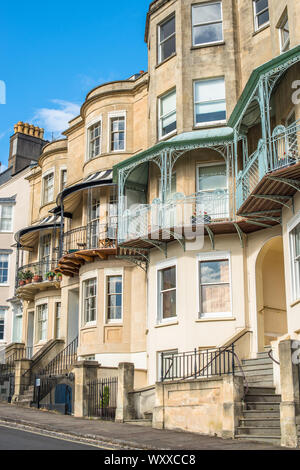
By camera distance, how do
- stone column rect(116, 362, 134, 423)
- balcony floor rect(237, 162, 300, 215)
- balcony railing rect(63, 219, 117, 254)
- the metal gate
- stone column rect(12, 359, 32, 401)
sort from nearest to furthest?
balcony floor rect(237, 162, 300, 215) < stone column rect(116, 362, 134, 423) < the metal gate < stone column rect(12, 359, 32, 401) < balcony railing rect(63, 219, 117, 254)

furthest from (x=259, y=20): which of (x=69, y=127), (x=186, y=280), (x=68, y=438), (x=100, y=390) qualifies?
(x=68, y=438)

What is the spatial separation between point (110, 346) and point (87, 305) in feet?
7.87

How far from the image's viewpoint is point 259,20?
21.4m

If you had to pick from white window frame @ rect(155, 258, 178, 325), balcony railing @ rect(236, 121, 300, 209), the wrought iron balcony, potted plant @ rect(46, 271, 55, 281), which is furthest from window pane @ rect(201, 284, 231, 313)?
potted plant @ rect(46, 271, 55, 281)

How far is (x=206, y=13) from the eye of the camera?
74.6ft

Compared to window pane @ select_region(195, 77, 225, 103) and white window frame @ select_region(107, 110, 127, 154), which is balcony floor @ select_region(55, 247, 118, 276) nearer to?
white window frame @ select_region(107, 110, 127, 154)

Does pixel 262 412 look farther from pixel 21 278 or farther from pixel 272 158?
pixel 21 278

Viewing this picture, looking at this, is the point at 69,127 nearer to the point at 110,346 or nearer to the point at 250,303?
the point at 110,346

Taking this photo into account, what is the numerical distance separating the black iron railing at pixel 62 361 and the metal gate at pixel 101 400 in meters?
4.82

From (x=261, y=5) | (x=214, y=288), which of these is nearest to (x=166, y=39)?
(x=261, y=5)

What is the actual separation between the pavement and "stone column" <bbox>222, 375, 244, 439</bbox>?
1.07ft

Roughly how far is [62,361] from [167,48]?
13751mm

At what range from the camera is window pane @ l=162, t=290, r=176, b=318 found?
2089 cm
